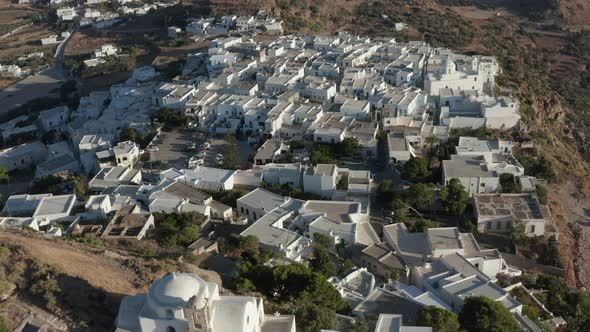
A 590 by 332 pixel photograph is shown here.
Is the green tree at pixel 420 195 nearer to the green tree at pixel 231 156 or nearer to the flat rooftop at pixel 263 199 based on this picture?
the flat rooftop at pixel 263 199

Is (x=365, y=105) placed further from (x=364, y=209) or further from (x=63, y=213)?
(x=63, y=213)

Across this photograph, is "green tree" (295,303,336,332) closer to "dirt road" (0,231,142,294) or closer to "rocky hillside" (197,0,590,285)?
"dirt road" (0,231,142,294)

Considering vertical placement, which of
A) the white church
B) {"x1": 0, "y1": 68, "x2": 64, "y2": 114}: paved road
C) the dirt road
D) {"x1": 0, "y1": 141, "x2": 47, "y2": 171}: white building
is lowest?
{"x1": 0, "y1": 68, "x2": 64, "y2": 114}: paved road

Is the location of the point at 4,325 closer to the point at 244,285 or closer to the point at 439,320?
the point at 244,285


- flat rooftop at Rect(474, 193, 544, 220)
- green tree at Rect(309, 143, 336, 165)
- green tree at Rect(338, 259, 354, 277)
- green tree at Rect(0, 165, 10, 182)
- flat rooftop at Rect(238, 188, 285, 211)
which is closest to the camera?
green tree at Rect(338, 259, 354, 277)

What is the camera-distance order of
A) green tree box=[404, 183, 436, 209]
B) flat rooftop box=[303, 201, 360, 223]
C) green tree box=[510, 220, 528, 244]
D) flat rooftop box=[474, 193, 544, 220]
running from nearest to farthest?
green tree box=[510, 220, 528, 244] → flat rooftop box=[303, 201, 360, 223] → flat rooftop box=[474, 193, 544, 220] → green tree box=[404, 183, 436, 209]

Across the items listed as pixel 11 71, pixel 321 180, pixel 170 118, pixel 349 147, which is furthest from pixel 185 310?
Result: pixel 11 71

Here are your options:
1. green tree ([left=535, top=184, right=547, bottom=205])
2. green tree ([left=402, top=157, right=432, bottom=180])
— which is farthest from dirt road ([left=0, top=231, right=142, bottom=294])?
green tree ([left=535, top=184, right=547, bottom=205])
